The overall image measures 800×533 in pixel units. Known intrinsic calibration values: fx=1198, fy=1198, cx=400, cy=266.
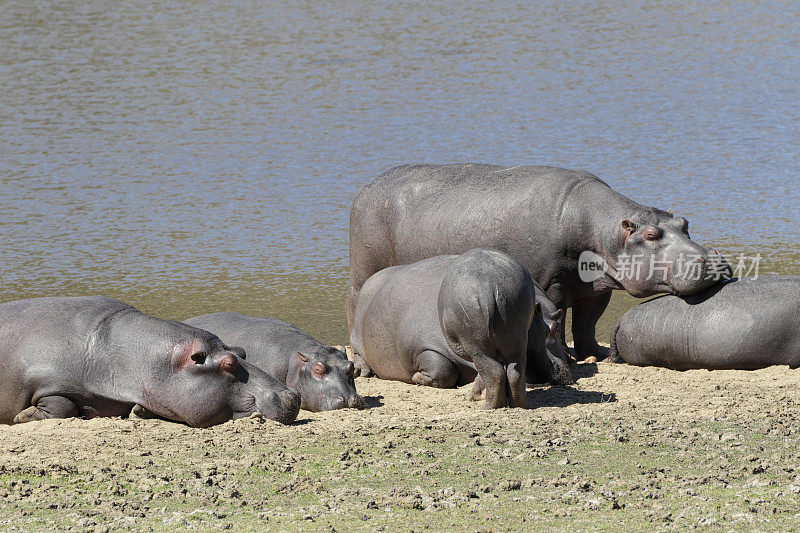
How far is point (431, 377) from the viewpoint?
24.2 ft

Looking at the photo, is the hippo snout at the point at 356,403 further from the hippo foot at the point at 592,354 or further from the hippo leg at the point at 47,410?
the hippo foot at the point at 592,354

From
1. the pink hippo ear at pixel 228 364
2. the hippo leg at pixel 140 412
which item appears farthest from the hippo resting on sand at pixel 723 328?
the hippo leg at pixel 140 412

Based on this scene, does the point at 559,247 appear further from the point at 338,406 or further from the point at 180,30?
the point at 180,30

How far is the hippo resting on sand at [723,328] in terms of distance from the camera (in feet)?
24.8

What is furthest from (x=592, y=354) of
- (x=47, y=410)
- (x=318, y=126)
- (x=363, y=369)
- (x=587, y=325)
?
(x=318, y=126)

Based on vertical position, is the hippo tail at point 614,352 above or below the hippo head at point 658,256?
below

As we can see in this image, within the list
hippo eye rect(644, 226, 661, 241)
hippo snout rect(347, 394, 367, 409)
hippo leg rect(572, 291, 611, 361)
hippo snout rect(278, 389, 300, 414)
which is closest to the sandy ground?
hippo snout rect(278, 389, 300, 414)

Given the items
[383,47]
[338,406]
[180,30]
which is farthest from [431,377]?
[180,30]

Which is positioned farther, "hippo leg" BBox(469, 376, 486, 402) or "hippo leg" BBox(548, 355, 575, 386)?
"hippo leg" BBox(548, 355, 575, 386)

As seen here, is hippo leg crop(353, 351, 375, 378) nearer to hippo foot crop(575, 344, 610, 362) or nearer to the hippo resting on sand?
hippo foot crop(575, 344, 610, 362)

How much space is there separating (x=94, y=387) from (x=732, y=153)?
10.1 metres

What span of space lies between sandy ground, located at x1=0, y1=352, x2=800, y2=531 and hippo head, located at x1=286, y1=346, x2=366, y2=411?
35cm

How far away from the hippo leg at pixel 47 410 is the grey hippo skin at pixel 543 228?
293cm

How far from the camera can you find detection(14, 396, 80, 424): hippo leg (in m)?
6.31
